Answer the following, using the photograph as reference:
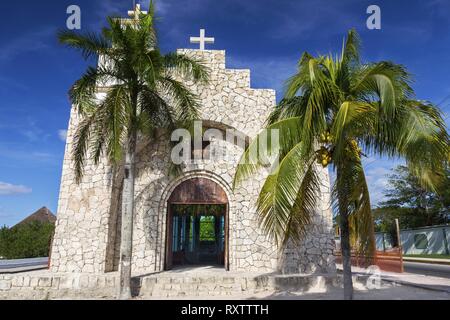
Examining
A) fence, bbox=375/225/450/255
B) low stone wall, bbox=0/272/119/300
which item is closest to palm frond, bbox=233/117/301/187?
low stone wall, bbox=0/272/119/300

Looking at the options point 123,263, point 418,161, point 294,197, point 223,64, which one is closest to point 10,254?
point 123,263

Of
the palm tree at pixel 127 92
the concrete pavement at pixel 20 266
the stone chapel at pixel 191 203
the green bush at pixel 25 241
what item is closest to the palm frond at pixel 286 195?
the palm tree at pixel 127 92

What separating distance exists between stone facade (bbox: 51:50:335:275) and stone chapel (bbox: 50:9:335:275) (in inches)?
1.2

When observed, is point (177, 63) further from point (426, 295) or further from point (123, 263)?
point (426, 295)

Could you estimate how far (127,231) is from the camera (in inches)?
359

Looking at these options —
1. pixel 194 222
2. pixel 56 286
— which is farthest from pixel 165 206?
pixel 194 222

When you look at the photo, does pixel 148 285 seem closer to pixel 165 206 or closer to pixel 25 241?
pixel 165 206

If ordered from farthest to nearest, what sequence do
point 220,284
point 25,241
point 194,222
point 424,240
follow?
point 424,240 < point 25,241 < point 194,222 < point 220,284

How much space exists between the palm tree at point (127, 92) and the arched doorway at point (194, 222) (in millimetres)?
3020

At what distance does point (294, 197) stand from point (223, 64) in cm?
827

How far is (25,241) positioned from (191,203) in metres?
15.5

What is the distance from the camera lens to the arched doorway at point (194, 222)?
40.0ft

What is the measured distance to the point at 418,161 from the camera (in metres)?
4.84

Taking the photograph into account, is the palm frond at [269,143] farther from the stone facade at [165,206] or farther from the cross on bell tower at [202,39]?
the cross on bell tower at [202,39]
